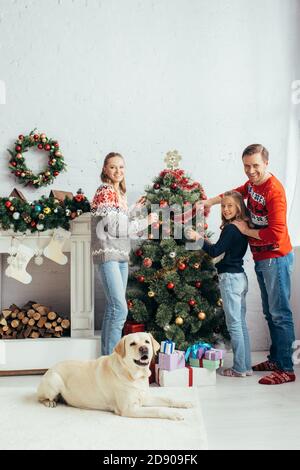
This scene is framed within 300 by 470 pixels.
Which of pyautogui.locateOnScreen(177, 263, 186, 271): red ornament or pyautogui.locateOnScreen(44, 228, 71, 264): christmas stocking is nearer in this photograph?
pyautogui.locateOnScreen(177, 263, 186, 271): red ornament

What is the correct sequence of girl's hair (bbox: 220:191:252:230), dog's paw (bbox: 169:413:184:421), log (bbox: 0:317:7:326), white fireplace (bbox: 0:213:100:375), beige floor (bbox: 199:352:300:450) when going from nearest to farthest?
beige floor (bbox: 199:352:300:450), dog's paw (bbox: 169:413:184:421), girl's hair (bbox: 220:191:252:230), white fireplace (bbox: 0:213:100:375), log (bbox: 0:317:7:326)

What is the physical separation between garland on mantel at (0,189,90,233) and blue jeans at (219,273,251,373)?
1.20 m

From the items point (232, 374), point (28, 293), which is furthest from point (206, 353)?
point (28, 293)

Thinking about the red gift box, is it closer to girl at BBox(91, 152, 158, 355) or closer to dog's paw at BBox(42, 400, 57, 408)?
girl at BBox(91, 152, 158, 355)

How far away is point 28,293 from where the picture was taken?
174 inches

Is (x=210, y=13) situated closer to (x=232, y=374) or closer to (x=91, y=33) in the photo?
(x=91, y=33)

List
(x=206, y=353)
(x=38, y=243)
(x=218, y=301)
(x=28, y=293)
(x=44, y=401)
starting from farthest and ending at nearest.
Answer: (x=28, y=293) → (x=38, y=243) → (x=218, y=301) → (x=206, y=353) → (x=44, y=401)

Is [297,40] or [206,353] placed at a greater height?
[297,40]

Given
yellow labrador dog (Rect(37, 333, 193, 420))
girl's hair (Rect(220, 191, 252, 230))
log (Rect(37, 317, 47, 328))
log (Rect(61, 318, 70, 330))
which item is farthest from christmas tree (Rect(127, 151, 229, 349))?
yellow labrador dog (Rect(37, 333, 193, 420))

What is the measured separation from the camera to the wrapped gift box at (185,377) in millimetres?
3350

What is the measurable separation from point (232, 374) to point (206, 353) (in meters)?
0.31

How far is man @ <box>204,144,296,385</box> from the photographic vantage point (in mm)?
3400

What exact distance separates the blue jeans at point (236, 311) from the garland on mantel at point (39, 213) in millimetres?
1196
